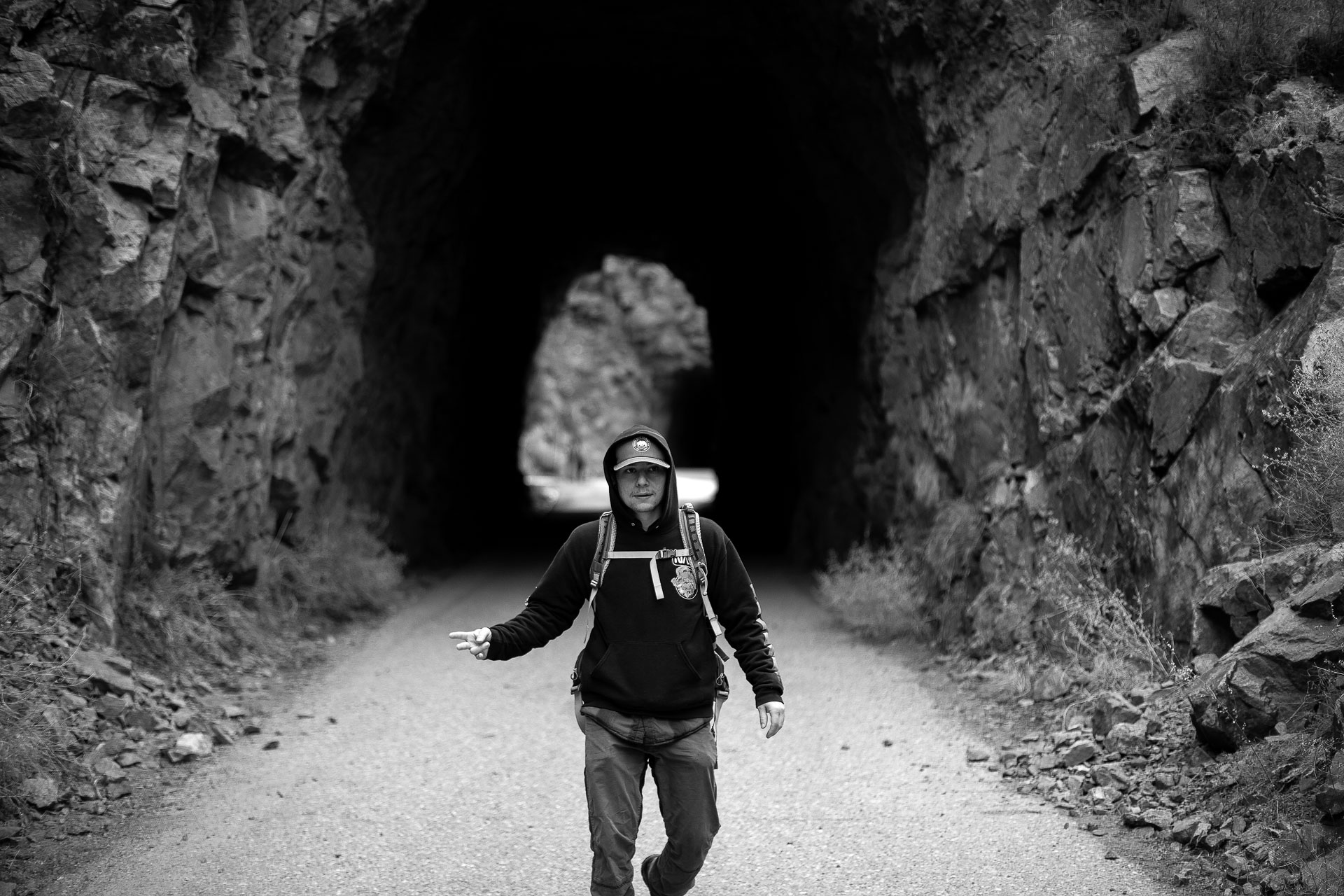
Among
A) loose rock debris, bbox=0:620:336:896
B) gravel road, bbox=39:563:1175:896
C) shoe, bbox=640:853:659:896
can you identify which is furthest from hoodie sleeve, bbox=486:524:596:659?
loose rock debris, bbox=0:620:336:896

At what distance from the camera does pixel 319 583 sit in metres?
11.1

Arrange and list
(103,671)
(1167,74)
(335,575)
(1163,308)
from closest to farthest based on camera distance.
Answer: (103,671), (1163,308), (1167,74), (335,575)

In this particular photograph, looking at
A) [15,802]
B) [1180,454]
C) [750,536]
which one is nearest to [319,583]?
[15,802]

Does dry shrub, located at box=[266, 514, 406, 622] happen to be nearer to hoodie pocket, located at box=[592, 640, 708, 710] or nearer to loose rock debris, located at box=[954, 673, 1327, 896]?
loose rock debris, located at box=[954, 673, 1327, 896]

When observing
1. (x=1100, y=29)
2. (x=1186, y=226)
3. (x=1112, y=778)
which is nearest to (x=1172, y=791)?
(x=1112, y=778)

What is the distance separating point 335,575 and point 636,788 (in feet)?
26.0

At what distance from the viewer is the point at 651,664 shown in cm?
416

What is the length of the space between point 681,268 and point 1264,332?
20.0m

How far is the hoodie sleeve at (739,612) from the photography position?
434cm

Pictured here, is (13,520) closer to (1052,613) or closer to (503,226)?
(1052,613)

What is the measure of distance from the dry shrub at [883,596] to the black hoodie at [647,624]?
6.32 m

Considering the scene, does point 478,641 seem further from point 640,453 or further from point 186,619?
point 186,619

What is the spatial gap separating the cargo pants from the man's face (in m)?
0.78

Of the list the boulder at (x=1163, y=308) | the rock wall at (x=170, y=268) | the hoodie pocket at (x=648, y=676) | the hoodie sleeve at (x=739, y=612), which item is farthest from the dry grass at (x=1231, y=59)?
the rock wall at (x=170, y=268)
